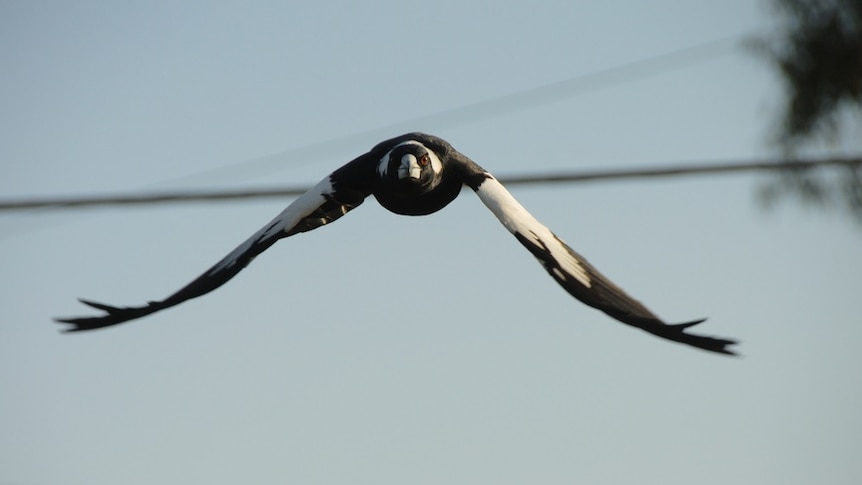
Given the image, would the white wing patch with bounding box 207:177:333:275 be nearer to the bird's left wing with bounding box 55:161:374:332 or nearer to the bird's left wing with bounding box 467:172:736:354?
the bird's left wing with bounding box 55:161:374:332

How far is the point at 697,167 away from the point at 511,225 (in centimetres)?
78

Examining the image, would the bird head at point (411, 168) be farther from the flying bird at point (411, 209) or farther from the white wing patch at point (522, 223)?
the white wing patch at point (522, 223)

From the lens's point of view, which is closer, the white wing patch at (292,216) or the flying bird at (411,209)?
the flying bird at (411,209)

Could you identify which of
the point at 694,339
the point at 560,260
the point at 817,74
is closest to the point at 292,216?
the point at 560,260

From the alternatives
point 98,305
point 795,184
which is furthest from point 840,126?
point 98,305

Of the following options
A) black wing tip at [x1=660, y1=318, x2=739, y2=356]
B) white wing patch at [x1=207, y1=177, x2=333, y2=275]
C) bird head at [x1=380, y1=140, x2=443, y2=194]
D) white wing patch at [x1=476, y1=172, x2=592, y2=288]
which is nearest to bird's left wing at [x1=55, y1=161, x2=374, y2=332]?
white wing patch at [x1=207, y1=177, x2=333, y2=275]

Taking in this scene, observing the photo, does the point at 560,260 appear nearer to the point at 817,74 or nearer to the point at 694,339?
the point at 694,339

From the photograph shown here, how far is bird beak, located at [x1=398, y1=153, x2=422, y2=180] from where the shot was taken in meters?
5.68

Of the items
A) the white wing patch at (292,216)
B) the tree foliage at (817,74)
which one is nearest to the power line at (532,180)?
the white wing patch at (292,216)

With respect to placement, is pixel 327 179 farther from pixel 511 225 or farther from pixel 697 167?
pixel 697 167

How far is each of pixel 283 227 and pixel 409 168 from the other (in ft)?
2.66

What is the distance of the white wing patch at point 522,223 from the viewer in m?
5.95

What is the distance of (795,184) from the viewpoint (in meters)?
12.3

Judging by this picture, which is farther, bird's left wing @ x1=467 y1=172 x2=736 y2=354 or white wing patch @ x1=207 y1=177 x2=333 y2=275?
white wing patch @ x1=207 y1=177 x2=333 y2=275
